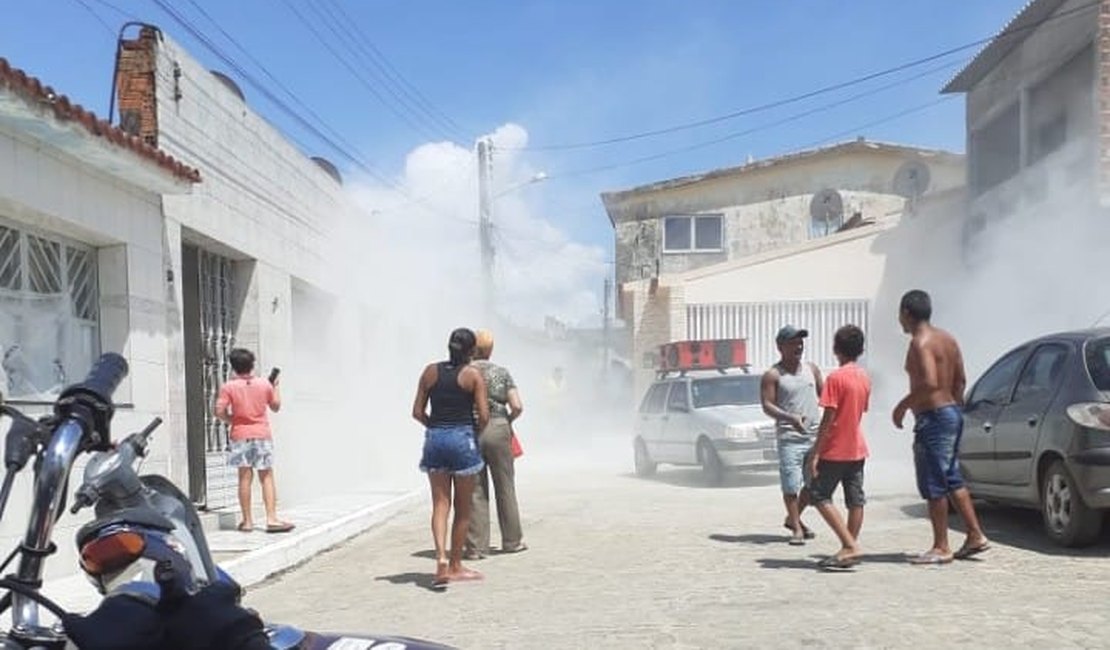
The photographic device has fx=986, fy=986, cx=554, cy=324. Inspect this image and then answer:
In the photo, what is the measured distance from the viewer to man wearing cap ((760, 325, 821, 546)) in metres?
7.65

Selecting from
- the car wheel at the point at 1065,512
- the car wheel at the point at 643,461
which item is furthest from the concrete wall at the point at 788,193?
the car wheel at the point at 1065,512

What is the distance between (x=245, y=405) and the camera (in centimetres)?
827

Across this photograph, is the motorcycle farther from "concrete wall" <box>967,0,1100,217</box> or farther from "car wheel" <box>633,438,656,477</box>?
"concrete wall" <box>967,0,1100,217</box>

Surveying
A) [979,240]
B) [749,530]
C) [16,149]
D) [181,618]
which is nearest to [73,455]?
[181,618]

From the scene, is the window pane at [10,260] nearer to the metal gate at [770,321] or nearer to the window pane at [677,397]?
the window pane at [677,397]

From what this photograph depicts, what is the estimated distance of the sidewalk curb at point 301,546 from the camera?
23.0 ft

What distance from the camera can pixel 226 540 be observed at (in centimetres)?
802

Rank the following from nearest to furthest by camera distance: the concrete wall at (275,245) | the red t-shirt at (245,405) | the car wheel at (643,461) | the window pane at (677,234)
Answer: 1. the red t-shirt at (245,405)
2. the concrete wall at (275,245)
3. the car wheel at (643,461)
4. the window pane at (677,234)

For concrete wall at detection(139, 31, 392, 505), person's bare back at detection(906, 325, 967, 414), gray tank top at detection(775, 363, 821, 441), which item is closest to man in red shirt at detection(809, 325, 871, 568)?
person's bare back at detection(906, 325, 967, 414)

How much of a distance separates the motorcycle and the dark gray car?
231 inches

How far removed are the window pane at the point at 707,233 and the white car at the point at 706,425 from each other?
13.9 metres

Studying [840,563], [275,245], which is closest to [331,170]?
[275,245]

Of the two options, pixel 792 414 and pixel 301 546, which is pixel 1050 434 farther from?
pixel 301 546

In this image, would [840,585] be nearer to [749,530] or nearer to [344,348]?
[749,530]
